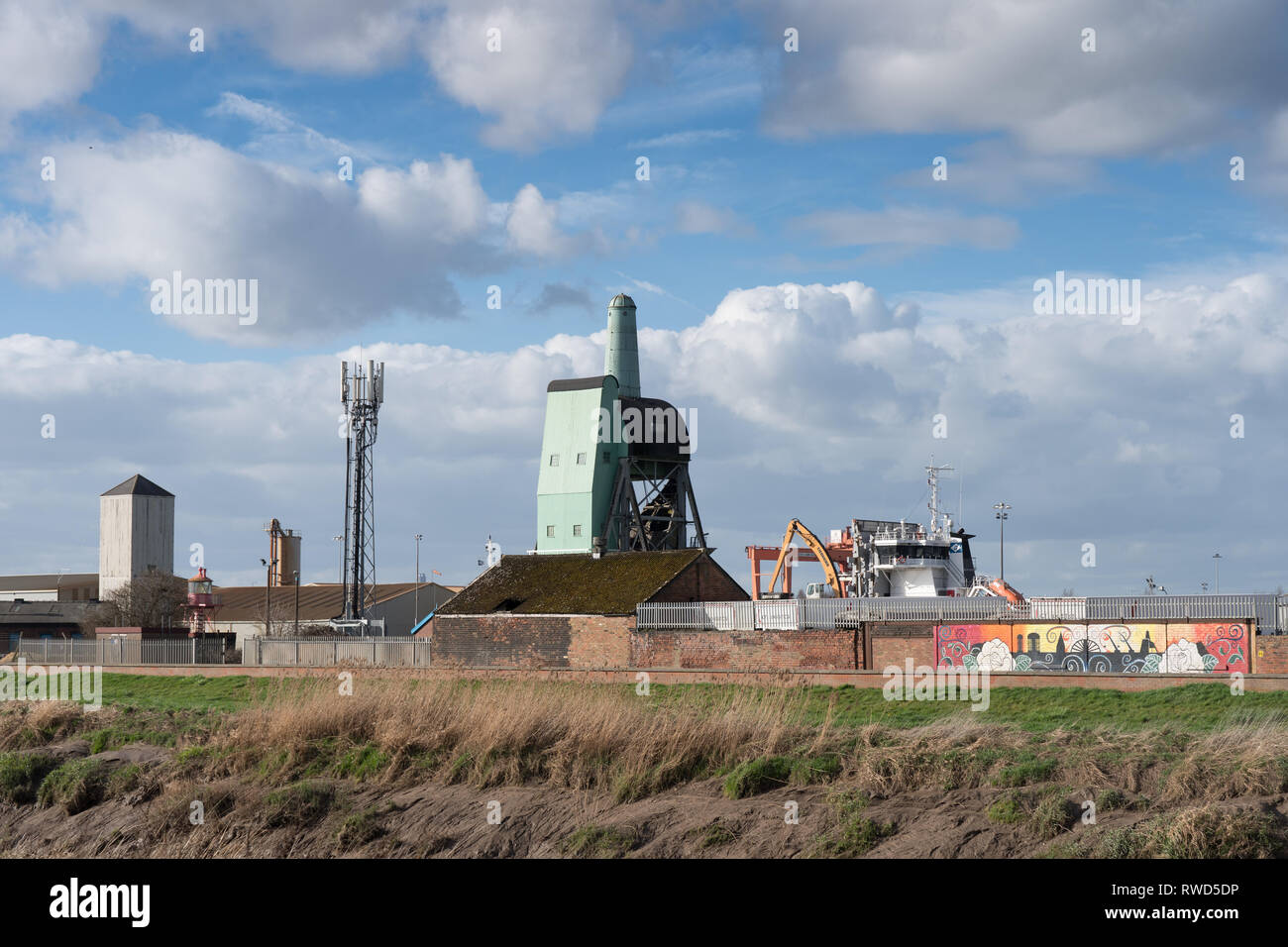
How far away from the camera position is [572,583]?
4884 centimetres

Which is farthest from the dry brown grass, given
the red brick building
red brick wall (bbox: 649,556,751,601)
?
red brick wall (bbox: 649,556,751,601)

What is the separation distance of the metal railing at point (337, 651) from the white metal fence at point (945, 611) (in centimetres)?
1014

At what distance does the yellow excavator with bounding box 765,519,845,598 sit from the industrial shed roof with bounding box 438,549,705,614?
67.5ft

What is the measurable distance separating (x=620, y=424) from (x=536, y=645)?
17189 millimetres

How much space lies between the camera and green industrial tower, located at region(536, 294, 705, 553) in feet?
194

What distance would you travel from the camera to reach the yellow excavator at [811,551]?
71625mm

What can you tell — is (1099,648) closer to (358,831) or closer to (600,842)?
(600,842)

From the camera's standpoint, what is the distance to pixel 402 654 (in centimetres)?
5000

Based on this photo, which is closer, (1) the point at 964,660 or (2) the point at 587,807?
(2) the point at 587,807

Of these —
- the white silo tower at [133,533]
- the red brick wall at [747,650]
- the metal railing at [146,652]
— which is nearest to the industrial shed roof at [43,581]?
the white silo tower at [133,533]
